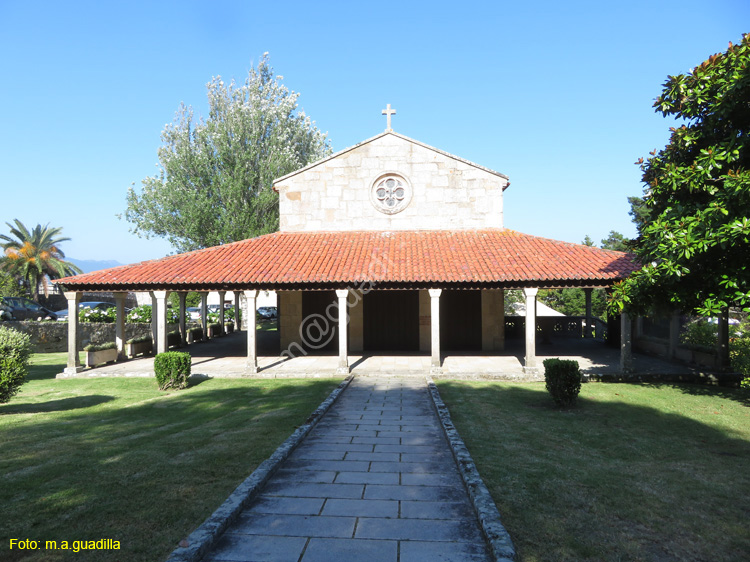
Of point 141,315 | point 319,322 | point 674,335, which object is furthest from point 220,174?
point 674,335

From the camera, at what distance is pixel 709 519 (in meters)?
5.09

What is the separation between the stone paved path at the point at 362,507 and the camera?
417 cm

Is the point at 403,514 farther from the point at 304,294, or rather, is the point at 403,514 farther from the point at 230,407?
the point at 304,294

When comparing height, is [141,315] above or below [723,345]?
above

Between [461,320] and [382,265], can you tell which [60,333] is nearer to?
[382,265]

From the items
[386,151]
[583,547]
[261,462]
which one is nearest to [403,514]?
[583,547]

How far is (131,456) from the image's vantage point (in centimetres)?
704

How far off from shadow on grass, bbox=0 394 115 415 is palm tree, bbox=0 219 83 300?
32096 mm

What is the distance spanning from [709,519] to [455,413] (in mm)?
5128

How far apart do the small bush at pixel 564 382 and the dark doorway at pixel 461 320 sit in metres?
8.31

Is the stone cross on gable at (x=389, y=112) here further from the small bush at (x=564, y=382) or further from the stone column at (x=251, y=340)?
the small bush at (x=564, y=382)

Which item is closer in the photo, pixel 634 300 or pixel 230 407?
pixel 230 407

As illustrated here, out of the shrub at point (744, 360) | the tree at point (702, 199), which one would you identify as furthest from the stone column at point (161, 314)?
the shrub at point (744, 360)

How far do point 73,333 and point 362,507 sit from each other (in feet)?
48.8
